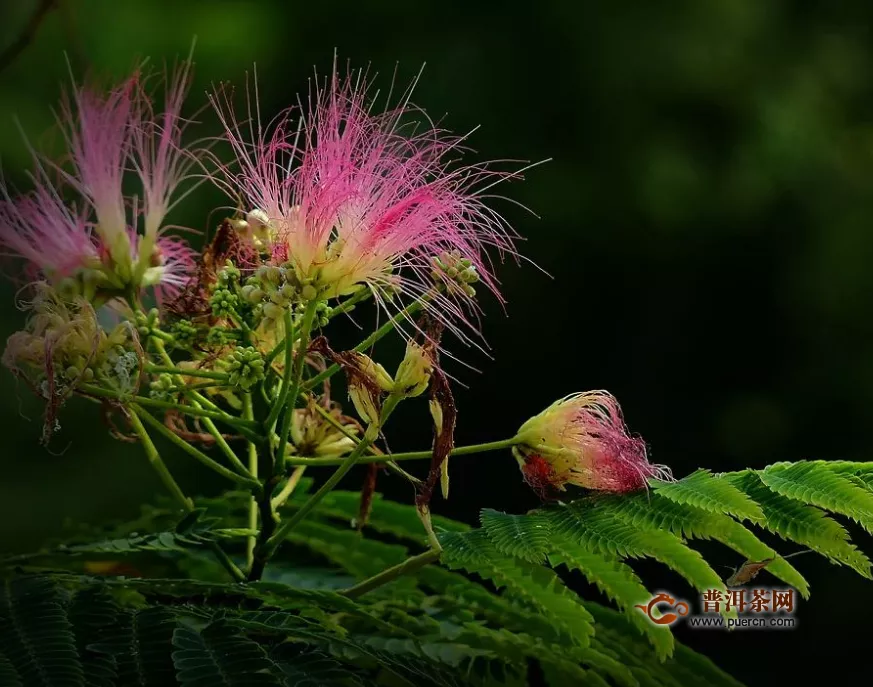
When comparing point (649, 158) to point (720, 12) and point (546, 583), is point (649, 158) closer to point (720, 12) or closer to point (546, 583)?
point (720, 12)

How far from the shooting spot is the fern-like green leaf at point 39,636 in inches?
58.1

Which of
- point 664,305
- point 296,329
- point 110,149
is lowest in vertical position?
point 664,305

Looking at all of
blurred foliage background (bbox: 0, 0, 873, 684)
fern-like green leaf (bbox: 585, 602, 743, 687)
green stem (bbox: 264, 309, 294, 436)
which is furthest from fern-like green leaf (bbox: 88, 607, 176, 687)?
blurred foliage background (bbox: 0, 0, 873, 684)

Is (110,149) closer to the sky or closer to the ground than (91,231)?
closer to the sky

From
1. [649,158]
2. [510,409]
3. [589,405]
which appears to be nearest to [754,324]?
[649,158]

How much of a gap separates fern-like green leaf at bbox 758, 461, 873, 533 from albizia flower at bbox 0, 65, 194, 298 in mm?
1079

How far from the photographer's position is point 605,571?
5.83 feet

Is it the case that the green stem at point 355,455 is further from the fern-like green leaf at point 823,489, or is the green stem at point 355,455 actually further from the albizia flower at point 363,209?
the fern-like green leaf at point 823,489

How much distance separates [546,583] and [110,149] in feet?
3.39

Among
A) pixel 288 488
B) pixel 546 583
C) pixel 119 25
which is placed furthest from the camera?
pixel 119 25

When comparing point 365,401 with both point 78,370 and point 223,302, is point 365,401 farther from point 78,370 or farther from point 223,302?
point 78,370

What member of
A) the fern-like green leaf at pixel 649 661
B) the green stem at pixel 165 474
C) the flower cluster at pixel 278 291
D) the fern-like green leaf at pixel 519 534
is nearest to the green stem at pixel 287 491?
the flower cluster at pixel 278 291

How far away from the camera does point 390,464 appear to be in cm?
183

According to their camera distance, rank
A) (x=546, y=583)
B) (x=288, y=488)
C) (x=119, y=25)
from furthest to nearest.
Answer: (x=119, y=25), (x=288, y=488), (x=546, y=583)
